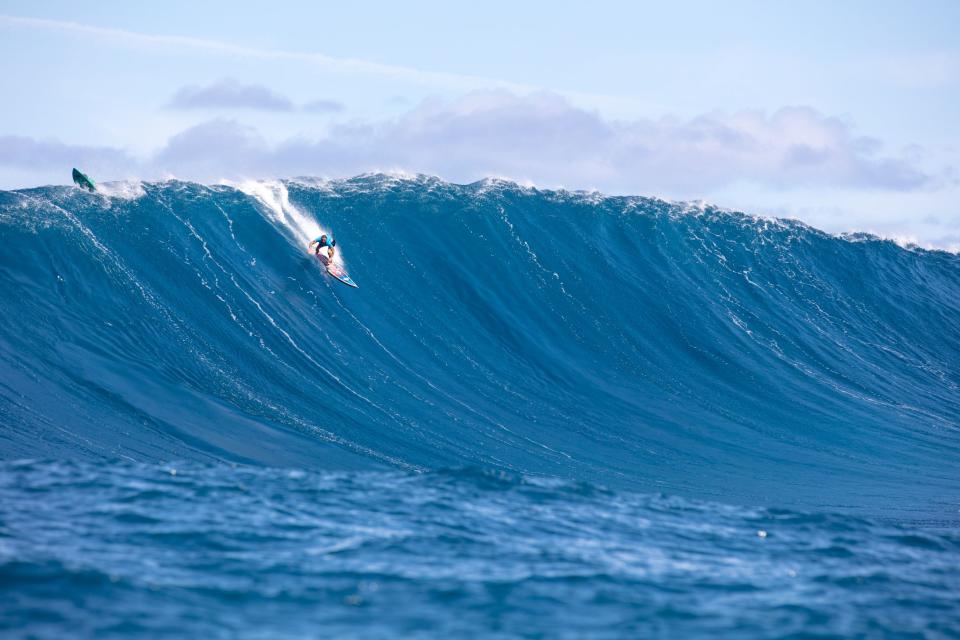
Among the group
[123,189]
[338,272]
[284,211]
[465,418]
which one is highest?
[284,211]

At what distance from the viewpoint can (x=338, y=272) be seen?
22.4 m

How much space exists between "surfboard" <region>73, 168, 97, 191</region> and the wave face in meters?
0.63

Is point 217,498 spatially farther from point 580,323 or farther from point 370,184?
point 370,184

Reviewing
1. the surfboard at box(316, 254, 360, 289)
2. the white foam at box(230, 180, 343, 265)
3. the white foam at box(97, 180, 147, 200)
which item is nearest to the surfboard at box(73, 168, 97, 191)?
the white foam at box(97, 180, 147, 200)

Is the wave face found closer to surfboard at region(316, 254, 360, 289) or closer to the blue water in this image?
the blue water

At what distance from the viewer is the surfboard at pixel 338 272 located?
22.1 metres

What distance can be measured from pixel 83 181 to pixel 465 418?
10927 millimetres

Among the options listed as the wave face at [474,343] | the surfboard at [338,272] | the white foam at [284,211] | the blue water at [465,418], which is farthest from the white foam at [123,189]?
the surfboard at [338,272]

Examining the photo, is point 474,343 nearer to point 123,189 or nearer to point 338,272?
point 338,272

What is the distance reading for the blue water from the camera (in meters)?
8.38

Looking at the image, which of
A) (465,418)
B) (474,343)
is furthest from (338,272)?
(465,418)

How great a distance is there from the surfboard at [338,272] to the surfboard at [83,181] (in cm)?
522

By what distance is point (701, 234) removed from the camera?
91.9 feet

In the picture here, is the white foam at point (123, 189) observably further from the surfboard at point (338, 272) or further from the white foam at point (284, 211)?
the surfboard at point (338, 272)
